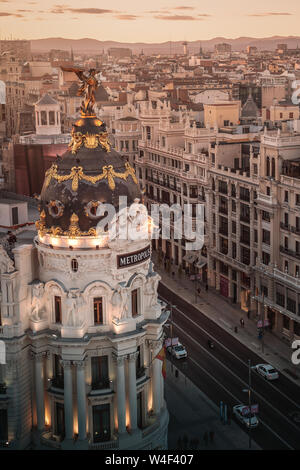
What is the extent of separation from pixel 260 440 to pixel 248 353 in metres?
20.2

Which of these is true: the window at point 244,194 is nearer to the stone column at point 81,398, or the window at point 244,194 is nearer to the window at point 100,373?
the window at point 100,373

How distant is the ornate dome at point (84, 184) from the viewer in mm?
63656

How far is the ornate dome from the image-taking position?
2506 inches

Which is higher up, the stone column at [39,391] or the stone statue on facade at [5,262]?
the stone statue on facade at [5,262]

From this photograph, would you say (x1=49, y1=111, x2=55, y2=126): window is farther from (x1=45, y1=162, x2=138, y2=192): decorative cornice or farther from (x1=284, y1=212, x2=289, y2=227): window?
(x1=45, y1=162, x2=138, y2=192): decorative cornice

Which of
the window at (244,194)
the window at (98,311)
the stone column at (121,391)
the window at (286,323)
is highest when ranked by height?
the window at (244,194)

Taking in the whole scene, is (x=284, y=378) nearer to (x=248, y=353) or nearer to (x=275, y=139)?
(x=248, y=353)

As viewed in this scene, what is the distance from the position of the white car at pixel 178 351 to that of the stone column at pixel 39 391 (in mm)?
29712

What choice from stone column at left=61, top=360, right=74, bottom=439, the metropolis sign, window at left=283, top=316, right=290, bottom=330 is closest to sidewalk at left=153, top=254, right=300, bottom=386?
window at left=283, top=316, right=290, bottom=330

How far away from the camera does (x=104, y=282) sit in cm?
6431

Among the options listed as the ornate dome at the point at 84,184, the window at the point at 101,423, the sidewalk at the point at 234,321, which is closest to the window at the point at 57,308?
the ornate dome at the point at 84,184

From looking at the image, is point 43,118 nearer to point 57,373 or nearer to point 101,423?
point 57,373

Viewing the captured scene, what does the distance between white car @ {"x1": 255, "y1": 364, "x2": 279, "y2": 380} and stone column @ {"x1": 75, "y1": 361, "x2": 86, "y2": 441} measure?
30.1m

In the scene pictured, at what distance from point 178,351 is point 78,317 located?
32.4 meters
